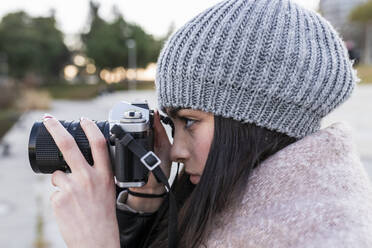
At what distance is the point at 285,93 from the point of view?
848 millimetres

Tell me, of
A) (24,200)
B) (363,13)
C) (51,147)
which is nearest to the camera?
(51,147)

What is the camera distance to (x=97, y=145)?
905 mm

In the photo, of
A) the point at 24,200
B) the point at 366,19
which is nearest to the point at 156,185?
the point at 24,200

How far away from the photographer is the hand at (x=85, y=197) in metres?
0.86

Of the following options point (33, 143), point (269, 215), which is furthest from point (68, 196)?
point (269, 215)

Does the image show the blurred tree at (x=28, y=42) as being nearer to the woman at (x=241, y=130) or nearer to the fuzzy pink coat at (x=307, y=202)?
the woman at (x=241, y=130)

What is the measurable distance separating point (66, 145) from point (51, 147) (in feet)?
0.28

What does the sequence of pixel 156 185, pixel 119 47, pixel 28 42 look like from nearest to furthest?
1. pixel 156 185
2. pixel 28 42
3. pixel 119 47

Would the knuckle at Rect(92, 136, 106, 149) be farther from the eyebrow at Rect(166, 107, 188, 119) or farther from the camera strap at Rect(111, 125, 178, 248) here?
the eyebrow at Rect(166, 107, 188, 119)

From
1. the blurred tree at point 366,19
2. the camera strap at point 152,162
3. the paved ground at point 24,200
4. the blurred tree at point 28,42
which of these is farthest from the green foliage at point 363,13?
the blurred tree at point 28,42

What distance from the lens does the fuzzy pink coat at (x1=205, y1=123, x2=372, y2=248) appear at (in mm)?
692

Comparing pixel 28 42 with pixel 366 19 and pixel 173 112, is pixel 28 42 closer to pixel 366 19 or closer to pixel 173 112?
pixel 366 19

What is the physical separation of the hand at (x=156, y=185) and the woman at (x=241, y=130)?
0.18 metres

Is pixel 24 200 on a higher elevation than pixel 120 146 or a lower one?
lower
